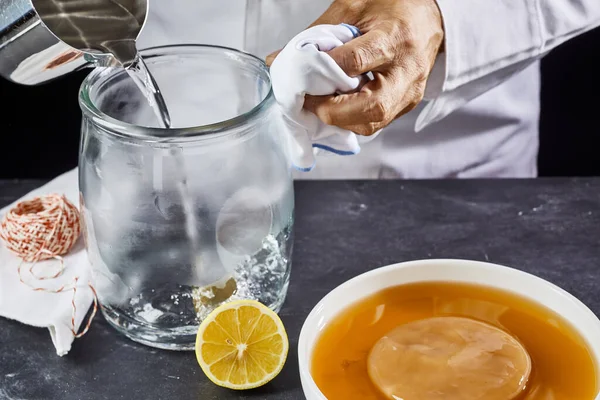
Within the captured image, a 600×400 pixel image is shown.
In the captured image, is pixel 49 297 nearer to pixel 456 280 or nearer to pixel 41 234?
pixel 41 234

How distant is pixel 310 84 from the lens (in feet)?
1.92

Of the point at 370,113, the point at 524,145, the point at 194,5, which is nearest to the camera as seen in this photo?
the point at 370,113

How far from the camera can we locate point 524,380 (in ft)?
1.69

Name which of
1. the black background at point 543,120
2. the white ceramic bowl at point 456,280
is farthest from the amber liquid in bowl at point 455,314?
the black background at point 543,120

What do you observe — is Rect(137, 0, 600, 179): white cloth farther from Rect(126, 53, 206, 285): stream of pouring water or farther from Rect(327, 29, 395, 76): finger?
Rect(126, 53, 206, 285): stream of pouring water

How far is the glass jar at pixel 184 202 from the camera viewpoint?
61 centimetres

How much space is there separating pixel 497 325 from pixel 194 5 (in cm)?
52

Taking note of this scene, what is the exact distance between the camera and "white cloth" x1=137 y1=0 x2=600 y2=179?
80 centimetres

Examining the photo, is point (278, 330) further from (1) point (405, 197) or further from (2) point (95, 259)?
(1) point (405, 197)

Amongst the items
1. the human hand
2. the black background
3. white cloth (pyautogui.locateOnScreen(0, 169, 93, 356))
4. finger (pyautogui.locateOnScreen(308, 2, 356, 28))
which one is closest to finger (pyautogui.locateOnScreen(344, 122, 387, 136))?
the human hand

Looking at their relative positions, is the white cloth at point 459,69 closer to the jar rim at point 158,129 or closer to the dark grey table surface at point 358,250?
the dark grey table surface at point 358,250

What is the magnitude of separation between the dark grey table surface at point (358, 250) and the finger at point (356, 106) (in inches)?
6.4

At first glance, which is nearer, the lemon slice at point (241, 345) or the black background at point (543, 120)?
the lemon slice at point (241, 345)

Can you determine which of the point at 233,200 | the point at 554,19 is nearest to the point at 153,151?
the point at 233,200
